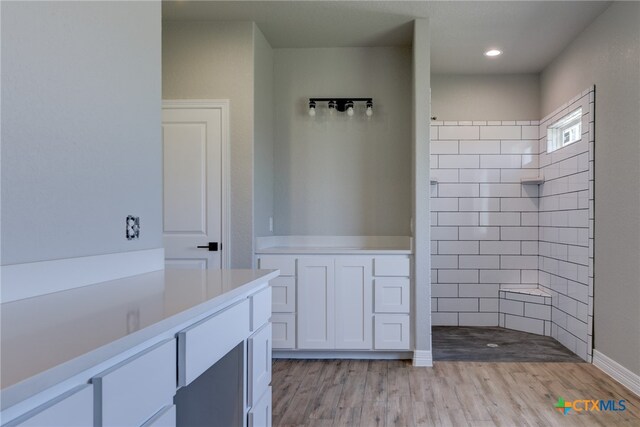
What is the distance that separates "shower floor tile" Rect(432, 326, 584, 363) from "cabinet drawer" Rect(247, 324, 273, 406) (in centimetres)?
230

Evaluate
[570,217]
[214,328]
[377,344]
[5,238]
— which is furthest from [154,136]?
[570,217]

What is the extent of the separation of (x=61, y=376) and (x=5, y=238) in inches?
32.4

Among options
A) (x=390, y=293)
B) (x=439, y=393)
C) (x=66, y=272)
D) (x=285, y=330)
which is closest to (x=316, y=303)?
(x=285, y=330)

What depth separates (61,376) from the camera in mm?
713

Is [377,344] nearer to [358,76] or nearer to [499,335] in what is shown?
[499,335]

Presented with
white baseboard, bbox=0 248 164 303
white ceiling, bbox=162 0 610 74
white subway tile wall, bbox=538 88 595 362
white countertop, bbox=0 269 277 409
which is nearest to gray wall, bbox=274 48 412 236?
white ceiling, bbox=162 0 610 74

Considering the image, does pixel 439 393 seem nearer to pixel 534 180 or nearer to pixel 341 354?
pixel 341 354

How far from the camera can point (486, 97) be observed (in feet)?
17.0

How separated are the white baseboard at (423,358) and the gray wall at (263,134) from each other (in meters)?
1.51

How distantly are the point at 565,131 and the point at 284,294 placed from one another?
294 cm

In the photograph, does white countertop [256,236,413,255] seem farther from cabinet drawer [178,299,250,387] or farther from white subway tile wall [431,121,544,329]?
cabinet drawer [178,299,250,387]

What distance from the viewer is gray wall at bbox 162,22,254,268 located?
3.79 m

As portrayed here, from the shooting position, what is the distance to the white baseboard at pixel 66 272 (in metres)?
1.35

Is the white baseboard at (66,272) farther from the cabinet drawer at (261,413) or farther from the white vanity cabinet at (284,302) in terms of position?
the white vanity cabinet at (284,302)
